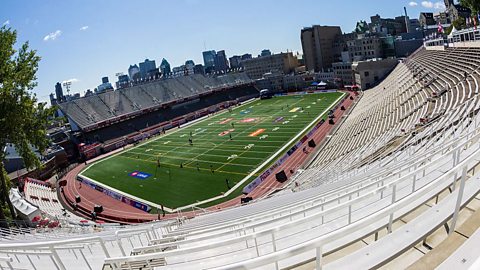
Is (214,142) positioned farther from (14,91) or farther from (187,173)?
(14,91)

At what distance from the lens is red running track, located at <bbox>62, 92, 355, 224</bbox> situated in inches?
1083

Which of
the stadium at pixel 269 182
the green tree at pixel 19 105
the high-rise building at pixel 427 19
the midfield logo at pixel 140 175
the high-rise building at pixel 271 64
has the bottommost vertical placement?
the midfield logo at pixel 140 175

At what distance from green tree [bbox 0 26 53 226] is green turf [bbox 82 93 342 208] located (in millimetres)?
12582

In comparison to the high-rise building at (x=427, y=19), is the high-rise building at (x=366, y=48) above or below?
below

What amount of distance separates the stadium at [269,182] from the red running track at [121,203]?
195 mm

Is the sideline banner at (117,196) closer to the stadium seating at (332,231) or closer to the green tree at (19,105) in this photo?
the green tree at (19,105)

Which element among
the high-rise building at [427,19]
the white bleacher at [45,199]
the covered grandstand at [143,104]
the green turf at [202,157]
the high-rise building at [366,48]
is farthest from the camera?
the high-rise building at [427,19]

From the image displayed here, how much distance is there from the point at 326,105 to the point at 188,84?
1693 inches

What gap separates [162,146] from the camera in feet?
171

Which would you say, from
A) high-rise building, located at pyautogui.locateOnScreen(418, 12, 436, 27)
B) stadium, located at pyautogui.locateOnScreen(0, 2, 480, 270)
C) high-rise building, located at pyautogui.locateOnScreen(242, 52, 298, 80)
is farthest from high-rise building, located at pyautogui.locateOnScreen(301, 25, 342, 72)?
high-rise building, located at pyautogui.locateOnScreen(418, 12, 436, 27)

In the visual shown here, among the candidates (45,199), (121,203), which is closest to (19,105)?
(121,203)

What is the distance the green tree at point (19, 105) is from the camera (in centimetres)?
1817

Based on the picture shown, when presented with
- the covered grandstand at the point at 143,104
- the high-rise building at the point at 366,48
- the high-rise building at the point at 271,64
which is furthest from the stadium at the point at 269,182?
the high-rise building at the point at 271,64

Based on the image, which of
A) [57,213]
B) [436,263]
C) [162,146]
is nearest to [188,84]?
[162,146]
